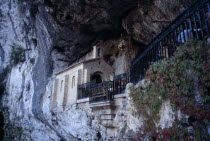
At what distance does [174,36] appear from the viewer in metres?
5.27

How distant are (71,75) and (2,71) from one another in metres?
13.8

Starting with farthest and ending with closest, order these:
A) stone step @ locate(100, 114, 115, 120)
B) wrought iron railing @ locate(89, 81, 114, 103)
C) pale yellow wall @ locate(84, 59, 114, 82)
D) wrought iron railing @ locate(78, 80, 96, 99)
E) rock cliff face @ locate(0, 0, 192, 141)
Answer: pale yellow wall @ locate(84, 59, 114, 82) < wrought iron railing @ locate(78, 80, 96, 99) < rock cliff face @ locate(0, 0, 192, 141) < wrought iron railing @ locate(89, 81, 114, 103) < stone step @ locate(100, 114, 115, 120)

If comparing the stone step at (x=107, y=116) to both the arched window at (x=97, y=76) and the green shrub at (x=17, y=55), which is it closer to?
the arched window at (x=97, y=76)

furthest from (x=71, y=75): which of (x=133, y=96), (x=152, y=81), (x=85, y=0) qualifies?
(x=152, y=81)

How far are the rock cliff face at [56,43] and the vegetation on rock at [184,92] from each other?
528 centimetres

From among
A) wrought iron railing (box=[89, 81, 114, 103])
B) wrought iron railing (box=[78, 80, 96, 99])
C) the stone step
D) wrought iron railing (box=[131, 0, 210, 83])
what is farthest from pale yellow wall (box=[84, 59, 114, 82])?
wrought iron railing (box=[131, 0, 210, 83])

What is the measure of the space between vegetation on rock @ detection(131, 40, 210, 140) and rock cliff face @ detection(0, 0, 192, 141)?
5284 mm

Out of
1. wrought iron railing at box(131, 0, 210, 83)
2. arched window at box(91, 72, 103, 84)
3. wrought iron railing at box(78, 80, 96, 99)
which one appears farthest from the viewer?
arched window at box(91, 72, 103, 84)

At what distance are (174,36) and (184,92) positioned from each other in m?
2.51

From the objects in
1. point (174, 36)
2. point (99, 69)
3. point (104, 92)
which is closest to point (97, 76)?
point (99, 69)

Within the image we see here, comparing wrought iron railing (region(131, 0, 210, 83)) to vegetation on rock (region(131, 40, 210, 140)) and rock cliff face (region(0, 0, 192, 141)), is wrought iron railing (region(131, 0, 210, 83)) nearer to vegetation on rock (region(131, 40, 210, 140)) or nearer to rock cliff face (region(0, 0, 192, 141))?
vegetation on rock (region(131, 40, 210, 140))

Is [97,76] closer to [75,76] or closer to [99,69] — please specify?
[99,69]

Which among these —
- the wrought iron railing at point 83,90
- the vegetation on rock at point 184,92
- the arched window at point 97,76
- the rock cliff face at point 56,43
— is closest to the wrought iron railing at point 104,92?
the rock cliff face at point 56,43

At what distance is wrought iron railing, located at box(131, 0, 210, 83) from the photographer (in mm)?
3758
